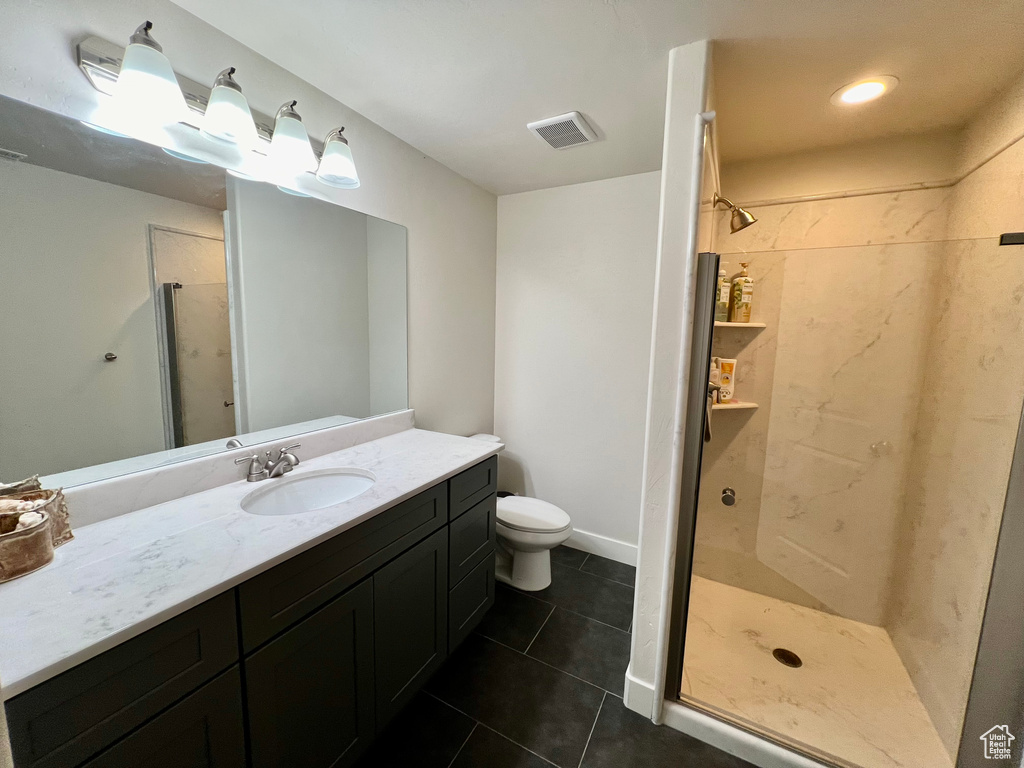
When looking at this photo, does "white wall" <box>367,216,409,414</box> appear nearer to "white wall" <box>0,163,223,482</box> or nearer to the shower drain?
"white wall" <box>0,163,223,482</box>

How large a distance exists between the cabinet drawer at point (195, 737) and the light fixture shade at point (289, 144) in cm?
155

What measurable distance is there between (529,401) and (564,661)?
146 cm

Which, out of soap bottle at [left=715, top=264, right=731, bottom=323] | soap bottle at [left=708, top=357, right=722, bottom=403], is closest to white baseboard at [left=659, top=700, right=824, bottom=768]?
soap bottle at [left=708, top=357, right=722, bottom=403]

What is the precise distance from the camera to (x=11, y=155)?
95 cm

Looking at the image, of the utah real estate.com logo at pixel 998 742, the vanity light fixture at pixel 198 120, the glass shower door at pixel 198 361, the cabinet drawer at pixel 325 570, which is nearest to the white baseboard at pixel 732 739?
the utah real estate.com logo at pixel 998 742

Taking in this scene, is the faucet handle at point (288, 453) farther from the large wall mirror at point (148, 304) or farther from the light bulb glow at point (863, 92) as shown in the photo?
the light bulb glow at point (863, 92)

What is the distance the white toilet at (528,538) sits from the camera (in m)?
2.01

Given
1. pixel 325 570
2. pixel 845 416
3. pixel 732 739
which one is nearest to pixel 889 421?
pixel 845 416

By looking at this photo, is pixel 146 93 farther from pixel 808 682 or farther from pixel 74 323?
pixel 808 682

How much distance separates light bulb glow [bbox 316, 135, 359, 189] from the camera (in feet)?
4.96

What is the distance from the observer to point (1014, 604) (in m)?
1.10

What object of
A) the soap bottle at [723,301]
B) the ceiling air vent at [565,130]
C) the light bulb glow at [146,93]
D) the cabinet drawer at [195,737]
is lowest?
the cabinet drawer at [195,737]

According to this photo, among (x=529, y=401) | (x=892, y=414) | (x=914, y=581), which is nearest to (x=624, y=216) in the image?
(x=529, y=401)

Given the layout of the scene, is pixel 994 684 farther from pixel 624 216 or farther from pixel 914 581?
pixel 624 216
